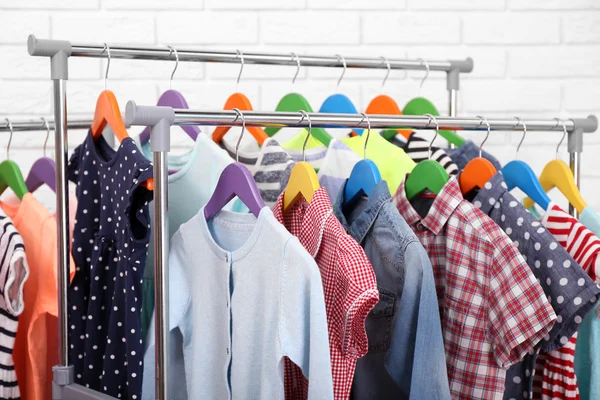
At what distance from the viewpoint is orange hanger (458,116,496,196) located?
151 centimetres

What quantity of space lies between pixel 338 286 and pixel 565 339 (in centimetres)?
43

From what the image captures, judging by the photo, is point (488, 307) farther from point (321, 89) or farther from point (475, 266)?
point (321, 89)

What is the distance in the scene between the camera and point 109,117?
1552 mm

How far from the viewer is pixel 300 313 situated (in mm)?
1250

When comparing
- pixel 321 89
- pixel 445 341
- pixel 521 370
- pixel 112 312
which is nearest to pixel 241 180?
pixel 112 312

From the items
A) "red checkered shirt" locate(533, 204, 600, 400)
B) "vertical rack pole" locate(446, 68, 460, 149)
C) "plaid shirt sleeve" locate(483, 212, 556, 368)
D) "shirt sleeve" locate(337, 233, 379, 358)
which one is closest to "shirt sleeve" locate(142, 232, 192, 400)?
"shirt sleeve" locate(337, 233, 379, 358)

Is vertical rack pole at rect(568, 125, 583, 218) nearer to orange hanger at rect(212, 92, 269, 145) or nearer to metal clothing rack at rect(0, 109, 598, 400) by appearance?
metal clothing rack at rect(0, 109, 598, 400)

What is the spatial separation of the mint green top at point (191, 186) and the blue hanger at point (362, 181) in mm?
244

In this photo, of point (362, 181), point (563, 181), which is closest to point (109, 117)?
point (362, 181)

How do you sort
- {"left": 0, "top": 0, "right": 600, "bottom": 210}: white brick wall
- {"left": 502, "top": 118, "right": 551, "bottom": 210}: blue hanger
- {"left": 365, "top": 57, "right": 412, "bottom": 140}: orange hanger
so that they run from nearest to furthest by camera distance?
{"left": 502, "top": 118, "right": 551, "bottom": 210}: blue hanger < {"left": 365, "top": 57, "right": 412, "bottom": 140}: orange hanger < {"left": 0, "top": 0, "right": 600, "bottom": 210}: white brick wall

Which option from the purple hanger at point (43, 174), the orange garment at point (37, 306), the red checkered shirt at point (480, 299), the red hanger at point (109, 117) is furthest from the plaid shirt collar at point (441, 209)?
the purple hanger at point (43, 174)

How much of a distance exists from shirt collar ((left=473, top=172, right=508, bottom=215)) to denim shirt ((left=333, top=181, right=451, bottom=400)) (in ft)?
0.64

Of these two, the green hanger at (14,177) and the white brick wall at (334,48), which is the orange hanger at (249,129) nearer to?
the green hanger at (14,177)

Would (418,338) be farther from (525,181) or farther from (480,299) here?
(525,181)
